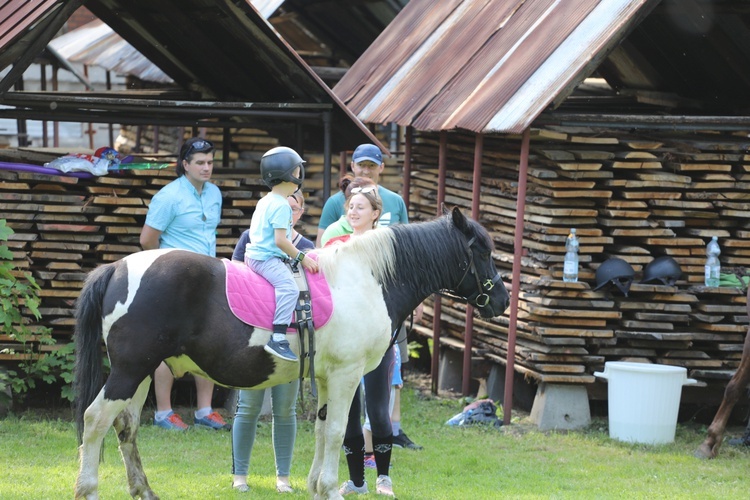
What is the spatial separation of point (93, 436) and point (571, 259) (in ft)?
15.7

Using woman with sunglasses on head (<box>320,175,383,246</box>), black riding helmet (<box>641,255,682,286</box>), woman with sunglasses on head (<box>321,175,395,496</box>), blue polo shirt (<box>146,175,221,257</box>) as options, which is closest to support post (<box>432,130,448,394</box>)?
black riding helmet (<box>641,255,682,286</box>)

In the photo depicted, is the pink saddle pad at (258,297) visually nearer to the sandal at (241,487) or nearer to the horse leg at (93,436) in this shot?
the horse leg at (93,436)

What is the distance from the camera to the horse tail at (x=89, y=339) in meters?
5.98

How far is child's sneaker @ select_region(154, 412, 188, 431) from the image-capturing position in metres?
8.57

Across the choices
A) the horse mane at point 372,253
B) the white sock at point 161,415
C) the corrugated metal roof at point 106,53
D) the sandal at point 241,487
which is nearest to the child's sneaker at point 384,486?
the sandal at point 241,487

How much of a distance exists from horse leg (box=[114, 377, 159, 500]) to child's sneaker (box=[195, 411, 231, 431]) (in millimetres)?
2426

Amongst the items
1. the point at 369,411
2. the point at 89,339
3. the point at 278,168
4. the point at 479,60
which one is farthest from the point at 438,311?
the point at 89,339

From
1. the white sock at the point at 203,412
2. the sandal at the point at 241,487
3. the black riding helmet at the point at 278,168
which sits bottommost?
the white sock at the point at 203,412

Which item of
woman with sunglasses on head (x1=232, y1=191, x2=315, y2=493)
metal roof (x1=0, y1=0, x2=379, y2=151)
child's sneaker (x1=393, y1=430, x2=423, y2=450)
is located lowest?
child's sneaker (x1=393, y1=430, x2=423, y2=450)

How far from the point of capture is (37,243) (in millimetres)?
9062

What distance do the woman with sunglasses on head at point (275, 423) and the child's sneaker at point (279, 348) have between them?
0.80 metres

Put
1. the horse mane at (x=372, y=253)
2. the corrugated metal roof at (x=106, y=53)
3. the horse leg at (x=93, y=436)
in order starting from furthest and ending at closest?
the corrugated metal roof at (x=106, y=53) → the horse mane at (x=372, y=253) → the horse leg at (x=93, y=436)

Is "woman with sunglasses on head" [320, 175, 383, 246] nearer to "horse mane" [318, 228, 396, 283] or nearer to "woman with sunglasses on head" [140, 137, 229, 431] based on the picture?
"horse mane" [318, 228, 396, 283]

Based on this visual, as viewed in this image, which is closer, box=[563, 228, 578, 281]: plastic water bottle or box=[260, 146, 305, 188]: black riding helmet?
box=[260, 146, 305, 188]: black riding helmet
